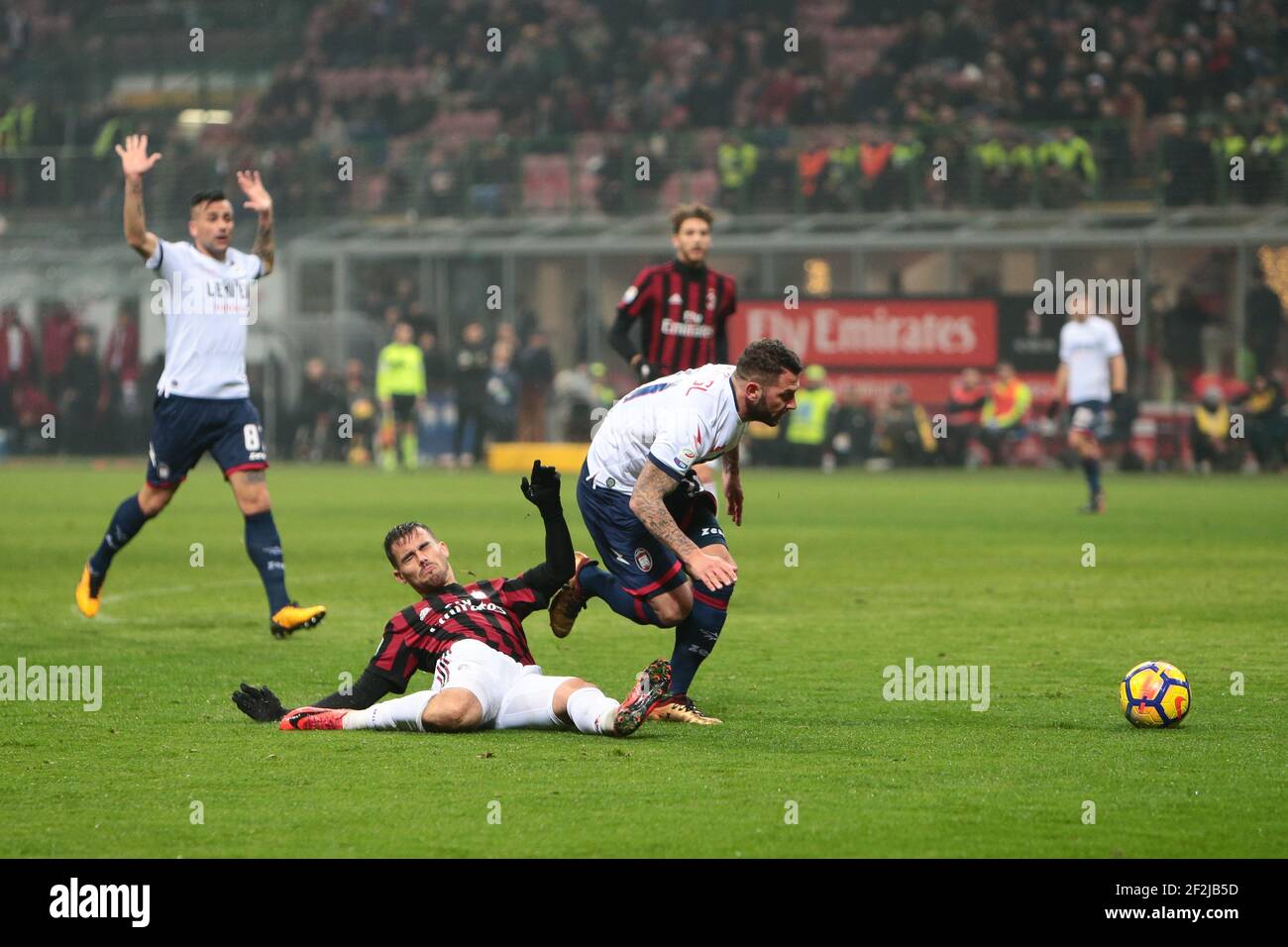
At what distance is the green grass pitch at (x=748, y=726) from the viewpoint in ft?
17.8

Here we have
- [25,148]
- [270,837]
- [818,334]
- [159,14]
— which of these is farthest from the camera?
[159,14]

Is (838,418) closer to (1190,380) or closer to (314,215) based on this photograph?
(1190,380)

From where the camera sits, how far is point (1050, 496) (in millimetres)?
21469

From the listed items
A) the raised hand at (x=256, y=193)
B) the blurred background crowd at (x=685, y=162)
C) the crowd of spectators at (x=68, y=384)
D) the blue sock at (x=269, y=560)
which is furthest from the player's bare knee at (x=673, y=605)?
the crowd of spectators at (x=68, y=384)

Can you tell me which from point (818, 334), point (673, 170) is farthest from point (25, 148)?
point (818, 334)

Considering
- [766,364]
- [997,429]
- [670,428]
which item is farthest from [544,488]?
[997,429]

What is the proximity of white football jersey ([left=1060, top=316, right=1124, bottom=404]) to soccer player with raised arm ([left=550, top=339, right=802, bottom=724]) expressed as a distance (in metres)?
12.7

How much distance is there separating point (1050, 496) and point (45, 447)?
17.8 meters

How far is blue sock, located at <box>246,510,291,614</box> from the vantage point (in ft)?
33.0

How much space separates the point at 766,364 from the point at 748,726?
1.40 meters

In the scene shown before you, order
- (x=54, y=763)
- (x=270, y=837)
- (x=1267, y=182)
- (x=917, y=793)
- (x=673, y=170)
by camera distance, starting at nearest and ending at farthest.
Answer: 1. (x=270, y=837)
2. (x=917, y=793)
3. (x=54, y=763)
4. (x=1267, y=182)
5. (x=673, y=170)

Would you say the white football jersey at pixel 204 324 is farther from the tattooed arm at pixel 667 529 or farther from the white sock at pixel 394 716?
the tattooed arm at pixel 667 529

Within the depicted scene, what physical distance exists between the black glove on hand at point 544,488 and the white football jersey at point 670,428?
14.2 inches

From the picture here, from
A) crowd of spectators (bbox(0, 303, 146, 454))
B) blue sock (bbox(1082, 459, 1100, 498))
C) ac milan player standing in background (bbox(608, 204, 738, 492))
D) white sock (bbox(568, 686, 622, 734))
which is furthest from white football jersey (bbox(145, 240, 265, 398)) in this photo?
crowd of spectators (bbox(0, 303, 146, 454))
